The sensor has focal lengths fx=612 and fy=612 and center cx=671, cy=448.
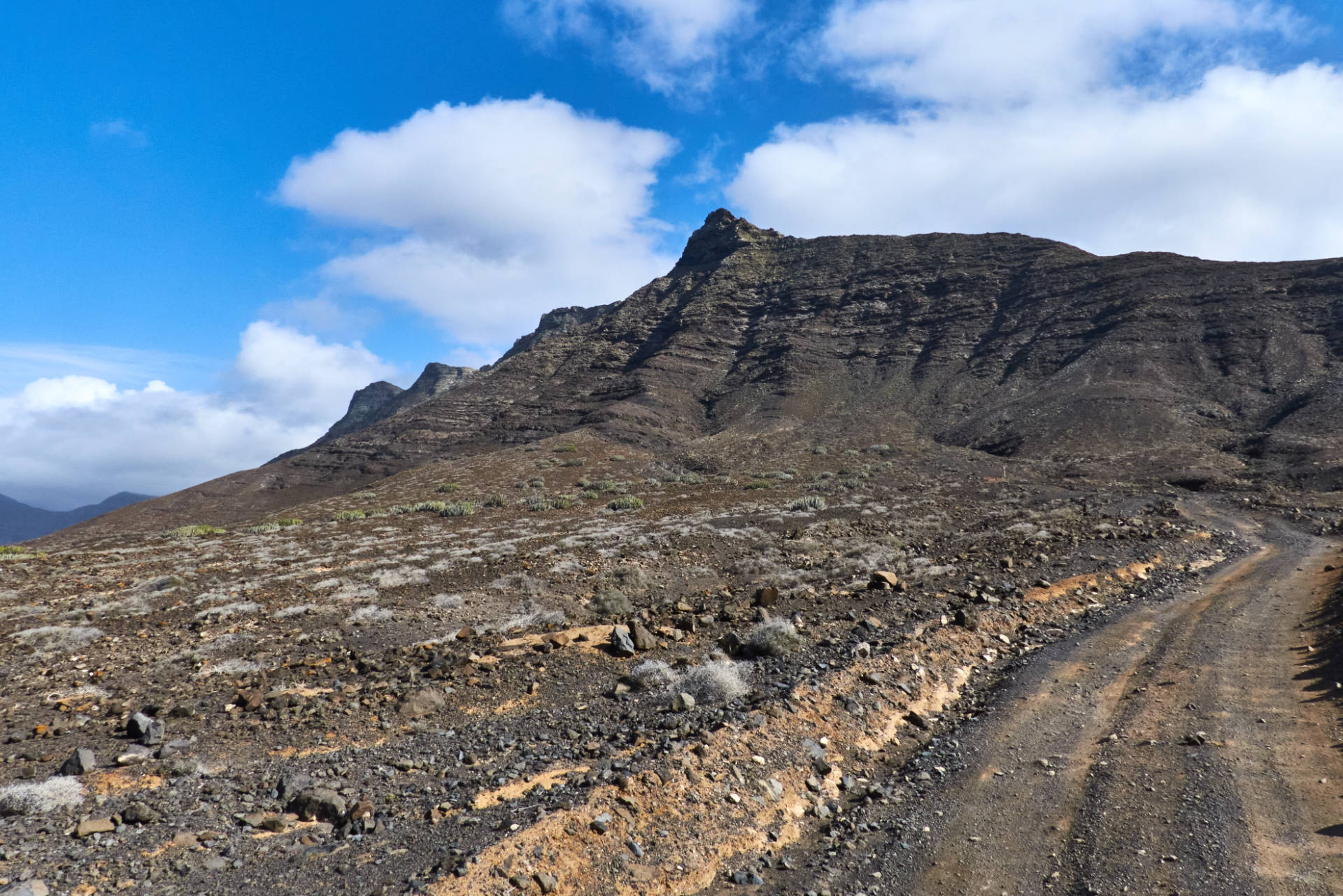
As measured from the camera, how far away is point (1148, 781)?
6141 mm

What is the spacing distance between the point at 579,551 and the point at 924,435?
47318 mm

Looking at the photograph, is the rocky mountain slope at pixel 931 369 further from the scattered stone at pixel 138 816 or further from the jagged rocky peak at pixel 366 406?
the jagged rocky peak at pixel 366 406

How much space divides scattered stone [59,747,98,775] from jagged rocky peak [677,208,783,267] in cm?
10429

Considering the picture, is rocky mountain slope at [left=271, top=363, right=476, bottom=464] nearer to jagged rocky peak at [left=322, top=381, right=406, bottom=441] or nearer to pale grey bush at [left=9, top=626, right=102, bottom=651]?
jagged rocky peak at [left=322, top=381, right=406, bottom=441]

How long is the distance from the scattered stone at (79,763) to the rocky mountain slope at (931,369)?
43.0m

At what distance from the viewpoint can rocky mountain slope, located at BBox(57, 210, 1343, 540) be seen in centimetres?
4619

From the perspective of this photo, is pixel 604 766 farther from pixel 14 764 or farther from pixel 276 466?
pixel 276 466

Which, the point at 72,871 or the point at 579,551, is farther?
the point at 579,551

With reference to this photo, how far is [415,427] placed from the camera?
7281 cm

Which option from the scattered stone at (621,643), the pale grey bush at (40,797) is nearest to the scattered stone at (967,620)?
the scattered stone at (621,643)

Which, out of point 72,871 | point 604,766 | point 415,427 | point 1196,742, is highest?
point 415,427

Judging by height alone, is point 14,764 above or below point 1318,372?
below

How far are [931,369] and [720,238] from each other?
51226 millimetres

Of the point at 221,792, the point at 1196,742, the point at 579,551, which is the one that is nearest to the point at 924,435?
the point at 579,551
